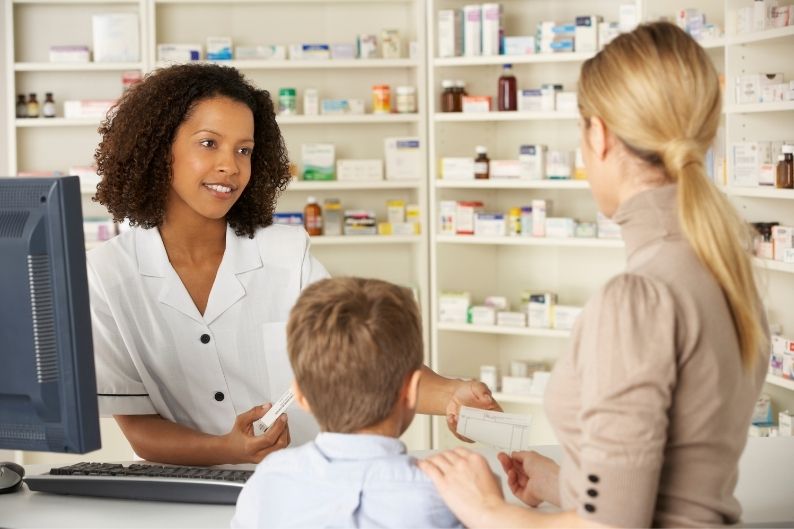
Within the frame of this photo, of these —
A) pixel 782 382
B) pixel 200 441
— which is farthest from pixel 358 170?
pixel 200 441

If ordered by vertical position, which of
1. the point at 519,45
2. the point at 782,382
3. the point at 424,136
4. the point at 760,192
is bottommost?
the point at 782,382

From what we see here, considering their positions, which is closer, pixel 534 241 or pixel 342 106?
pixel 534 241

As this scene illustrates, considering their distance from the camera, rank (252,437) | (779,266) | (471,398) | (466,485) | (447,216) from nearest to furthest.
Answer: (466,485) → (252,437) → (471,398) → (779,266) → (447,216)

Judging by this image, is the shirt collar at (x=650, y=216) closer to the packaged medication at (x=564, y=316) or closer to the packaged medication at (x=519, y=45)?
the packaged medication at (x=564, y=316)

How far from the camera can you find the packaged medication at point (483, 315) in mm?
4477

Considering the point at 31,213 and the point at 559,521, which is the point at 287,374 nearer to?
the point at 31,213

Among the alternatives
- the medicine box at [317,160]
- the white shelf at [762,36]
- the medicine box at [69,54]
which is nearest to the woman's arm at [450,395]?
the white shelf at [762,36]

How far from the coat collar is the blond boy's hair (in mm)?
789

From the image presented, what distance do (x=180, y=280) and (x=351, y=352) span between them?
899 mm

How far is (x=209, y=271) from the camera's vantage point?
7.20ft

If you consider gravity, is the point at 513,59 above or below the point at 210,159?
above

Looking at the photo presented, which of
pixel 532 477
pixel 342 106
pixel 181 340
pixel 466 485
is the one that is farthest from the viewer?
pixel 342 106

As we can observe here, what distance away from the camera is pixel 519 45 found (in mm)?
4375

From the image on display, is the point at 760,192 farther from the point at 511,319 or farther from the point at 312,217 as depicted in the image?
the point at 312,217
